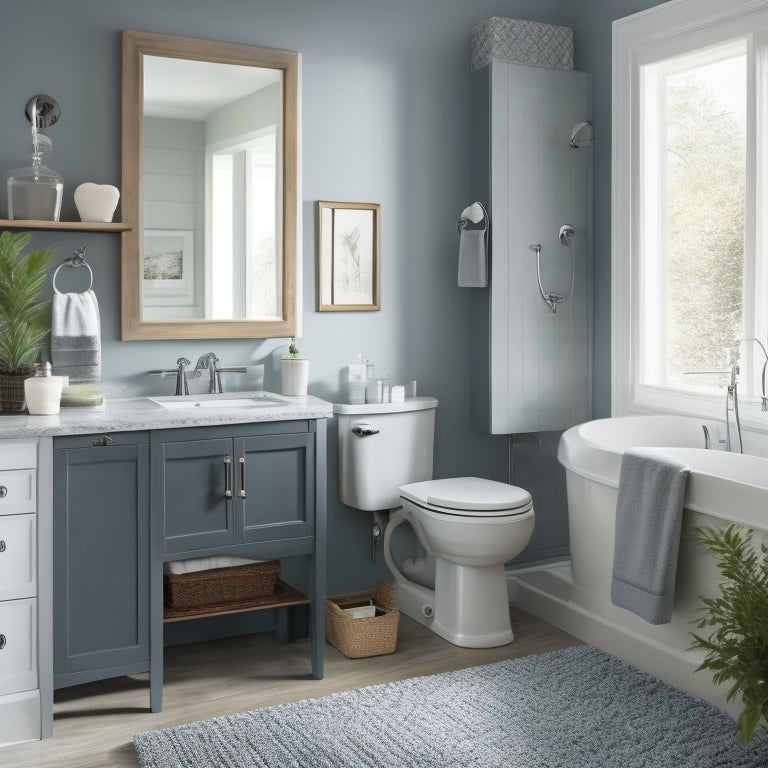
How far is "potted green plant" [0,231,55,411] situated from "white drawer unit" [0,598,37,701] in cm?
62

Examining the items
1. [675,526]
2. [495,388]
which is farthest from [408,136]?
[675,526]

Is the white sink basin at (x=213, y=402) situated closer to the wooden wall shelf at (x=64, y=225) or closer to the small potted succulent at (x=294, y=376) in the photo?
the small potted succulent at (x=294, y=376)

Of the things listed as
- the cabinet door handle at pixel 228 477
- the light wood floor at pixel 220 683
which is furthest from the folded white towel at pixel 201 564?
the light wood floor at pixel 220 683

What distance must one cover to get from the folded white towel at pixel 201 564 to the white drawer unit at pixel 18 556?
451 mm

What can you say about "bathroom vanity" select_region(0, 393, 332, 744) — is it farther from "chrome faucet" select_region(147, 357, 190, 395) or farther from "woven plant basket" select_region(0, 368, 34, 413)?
"chrome faucet" select_region(147, 357, 190, 395)

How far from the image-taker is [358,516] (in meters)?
3.65

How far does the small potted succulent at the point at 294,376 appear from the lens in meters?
3.32

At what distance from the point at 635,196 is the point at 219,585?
216 centimetres

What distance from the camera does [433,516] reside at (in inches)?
127

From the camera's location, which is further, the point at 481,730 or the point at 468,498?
the point at 468,498

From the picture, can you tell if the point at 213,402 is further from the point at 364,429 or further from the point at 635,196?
the point at 635,196

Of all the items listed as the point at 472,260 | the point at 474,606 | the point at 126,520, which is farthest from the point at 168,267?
the point at 474,606

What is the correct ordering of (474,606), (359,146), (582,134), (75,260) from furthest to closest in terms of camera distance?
(582,134), (359,146), (474,606), (75,260)

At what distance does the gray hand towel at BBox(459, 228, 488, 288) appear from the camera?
11.8 feet
